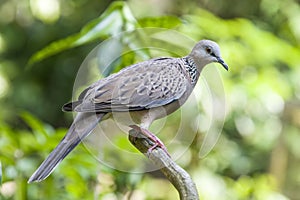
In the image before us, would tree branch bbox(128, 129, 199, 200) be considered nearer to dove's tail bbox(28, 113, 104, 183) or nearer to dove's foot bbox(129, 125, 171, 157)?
dove's foot bbox(129, 125, 171, 157)

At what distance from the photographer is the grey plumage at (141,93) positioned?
3.96 ft

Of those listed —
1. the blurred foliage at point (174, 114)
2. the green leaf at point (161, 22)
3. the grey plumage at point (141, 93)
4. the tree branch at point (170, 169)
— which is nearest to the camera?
the tree branch at point (170, 169)

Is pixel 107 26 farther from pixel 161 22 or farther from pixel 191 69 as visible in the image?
pixel 191 69

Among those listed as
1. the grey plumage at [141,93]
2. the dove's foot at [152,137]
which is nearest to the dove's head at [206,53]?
the grey plumage at [141,93]

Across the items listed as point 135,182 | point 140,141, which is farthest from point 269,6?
point 140,141

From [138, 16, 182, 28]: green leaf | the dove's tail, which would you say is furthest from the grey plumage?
[138, 16, 182, 28]: green leaf

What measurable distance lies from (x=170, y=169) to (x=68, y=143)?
0.19m

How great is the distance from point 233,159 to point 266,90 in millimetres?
1089

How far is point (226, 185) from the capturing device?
323 centimetres

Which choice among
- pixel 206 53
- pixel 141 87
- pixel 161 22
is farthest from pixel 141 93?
pixel 161 22

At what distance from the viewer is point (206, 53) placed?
123cm

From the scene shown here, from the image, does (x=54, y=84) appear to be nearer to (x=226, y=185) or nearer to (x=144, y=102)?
(x=226, y=185)

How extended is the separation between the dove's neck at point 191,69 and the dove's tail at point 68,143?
0.20 m

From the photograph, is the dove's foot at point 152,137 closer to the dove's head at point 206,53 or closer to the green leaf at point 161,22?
the dove's head at point 206,53
